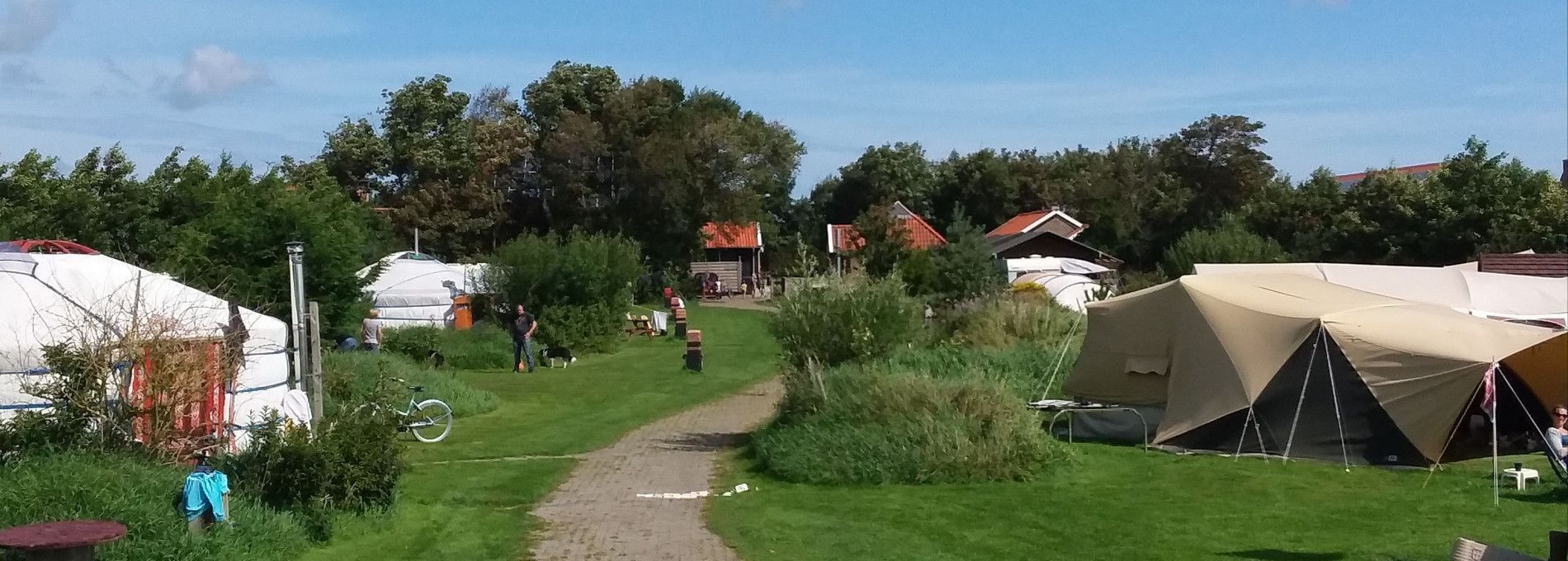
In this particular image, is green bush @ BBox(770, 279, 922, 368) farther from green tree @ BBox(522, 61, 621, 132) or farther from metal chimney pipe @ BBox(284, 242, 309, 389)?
green tree @ BBox(522, 61, 621, 132)

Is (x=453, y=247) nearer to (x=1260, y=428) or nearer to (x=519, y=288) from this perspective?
(x=519, y=288)

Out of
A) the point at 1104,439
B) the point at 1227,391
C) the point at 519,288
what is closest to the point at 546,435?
the point at 1104,439

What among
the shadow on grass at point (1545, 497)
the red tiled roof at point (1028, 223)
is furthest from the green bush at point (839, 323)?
the red tiled roof at point (1028, 223)

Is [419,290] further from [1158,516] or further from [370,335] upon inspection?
[1158,516]

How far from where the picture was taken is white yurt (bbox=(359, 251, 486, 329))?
3581 cm

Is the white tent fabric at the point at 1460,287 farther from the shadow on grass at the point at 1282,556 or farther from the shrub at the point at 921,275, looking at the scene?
the shrub at the point at 921,275

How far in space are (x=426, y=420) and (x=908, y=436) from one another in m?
7.21

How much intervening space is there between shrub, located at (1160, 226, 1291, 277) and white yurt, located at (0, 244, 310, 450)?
30254mm

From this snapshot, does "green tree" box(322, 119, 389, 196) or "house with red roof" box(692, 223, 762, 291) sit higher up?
"green tree" box(322, 119, 389, 196)

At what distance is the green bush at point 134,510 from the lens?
966cm

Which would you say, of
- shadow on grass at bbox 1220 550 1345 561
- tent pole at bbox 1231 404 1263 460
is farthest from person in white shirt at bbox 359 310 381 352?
shadow on grass at bbox 1220 550 1345 561

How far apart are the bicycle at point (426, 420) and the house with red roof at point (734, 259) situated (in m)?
43.9

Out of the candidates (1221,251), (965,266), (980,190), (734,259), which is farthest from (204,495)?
(980,190)

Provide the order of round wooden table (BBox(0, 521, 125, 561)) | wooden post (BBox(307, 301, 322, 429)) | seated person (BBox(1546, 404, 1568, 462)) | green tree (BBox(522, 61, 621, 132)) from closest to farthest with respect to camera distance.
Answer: round wooden table (BBox(0, 521, 125, 561)), wooden post (BBox(307, 301, 322, 429)), seated person (BBox(1546, 404, 1568, 462)), green tree (BBox(522, 61, 621, 132))
